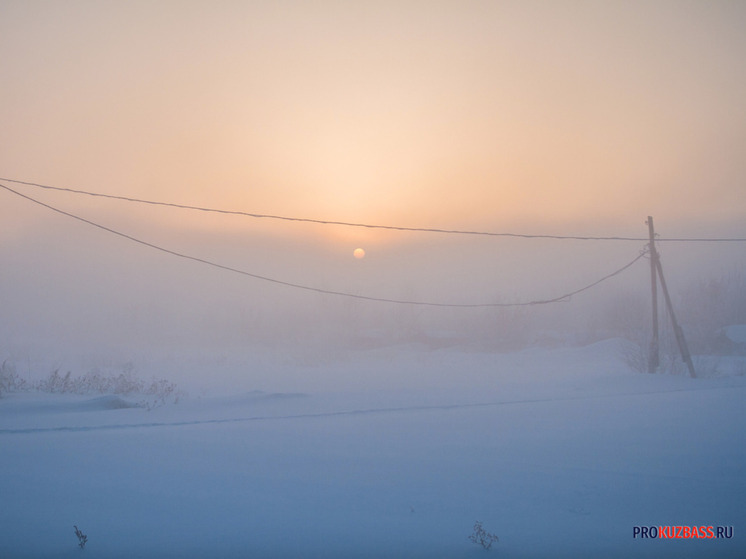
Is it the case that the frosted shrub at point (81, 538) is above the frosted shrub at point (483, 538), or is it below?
below

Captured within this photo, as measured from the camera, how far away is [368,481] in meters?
7.50

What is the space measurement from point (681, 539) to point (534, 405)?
9.69 m

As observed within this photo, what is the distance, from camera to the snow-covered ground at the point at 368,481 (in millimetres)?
5574

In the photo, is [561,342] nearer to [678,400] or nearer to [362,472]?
[678,400]

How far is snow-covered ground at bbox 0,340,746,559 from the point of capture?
18.3ft

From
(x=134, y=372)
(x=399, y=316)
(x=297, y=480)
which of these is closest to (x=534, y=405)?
(x=297, y=480)

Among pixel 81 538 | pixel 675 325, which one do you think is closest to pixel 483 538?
pixel 81 538

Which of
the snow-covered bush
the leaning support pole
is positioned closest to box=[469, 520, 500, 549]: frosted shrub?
the snow-covered bush

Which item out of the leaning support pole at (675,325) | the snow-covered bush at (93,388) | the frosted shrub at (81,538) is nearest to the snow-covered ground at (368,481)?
the frosted shrub at (81,538)

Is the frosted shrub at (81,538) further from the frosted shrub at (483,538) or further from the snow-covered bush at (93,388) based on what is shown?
the snow-covered bush at (93,388)

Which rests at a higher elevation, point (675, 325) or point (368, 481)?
point (675, 325)

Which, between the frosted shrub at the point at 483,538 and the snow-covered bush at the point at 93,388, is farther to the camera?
the snow-covered bush at the point at 93,388

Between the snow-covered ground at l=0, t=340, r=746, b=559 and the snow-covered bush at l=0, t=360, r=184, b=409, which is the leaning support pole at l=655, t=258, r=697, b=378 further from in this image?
the snow-covered bush at l=0, t=360, r=184, b=409

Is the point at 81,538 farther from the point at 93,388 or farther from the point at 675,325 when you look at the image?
the point at 675,325
